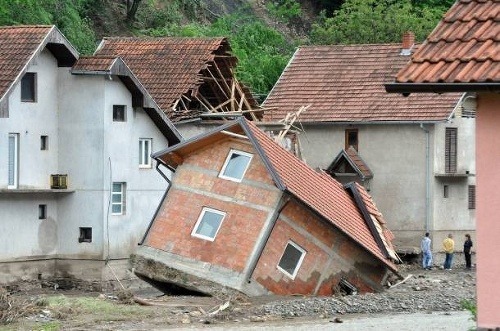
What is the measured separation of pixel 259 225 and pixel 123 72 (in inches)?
379

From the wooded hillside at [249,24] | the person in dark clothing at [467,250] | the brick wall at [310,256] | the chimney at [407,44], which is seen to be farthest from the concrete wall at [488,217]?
the wooded hillside at [249,24]

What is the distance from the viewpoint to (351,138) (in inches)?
2427

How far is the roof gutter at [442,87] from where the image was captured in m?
14.8

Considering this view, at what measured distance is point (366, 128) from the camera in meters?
61.0

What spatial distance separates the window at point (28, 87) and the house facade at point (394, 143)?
1552cm

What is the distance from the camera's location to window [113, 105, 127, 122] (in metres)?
48.1

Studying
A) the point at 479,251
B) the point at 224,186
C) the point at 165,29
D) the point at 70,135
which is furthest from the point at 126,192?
the point at 479,251

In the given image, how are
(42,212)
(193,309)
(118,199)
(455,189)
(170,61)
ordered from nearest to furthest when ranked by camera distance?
(193,309)
(42,212)
(118,199)
(170,61)
(455,189)

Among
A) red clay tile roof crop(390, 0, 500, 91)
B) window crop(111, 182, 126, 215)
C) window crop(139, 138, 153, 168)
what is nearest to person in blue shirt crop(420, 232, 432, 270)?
window crop(139, 138, 153, 168)

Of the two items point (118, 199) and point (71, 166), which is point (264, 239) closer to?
point (118, 199)

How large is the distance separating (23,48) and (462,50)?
105 feet

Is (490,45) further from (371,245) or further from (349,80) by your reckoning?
(349,80)

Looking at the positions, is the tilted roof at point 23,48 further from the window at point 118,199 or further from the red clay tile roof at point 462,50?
the red clay tile roof at point 462,50

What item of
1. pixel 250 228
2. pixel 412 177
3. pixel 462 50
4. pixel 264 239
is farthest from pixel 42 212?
pixel 462 50
